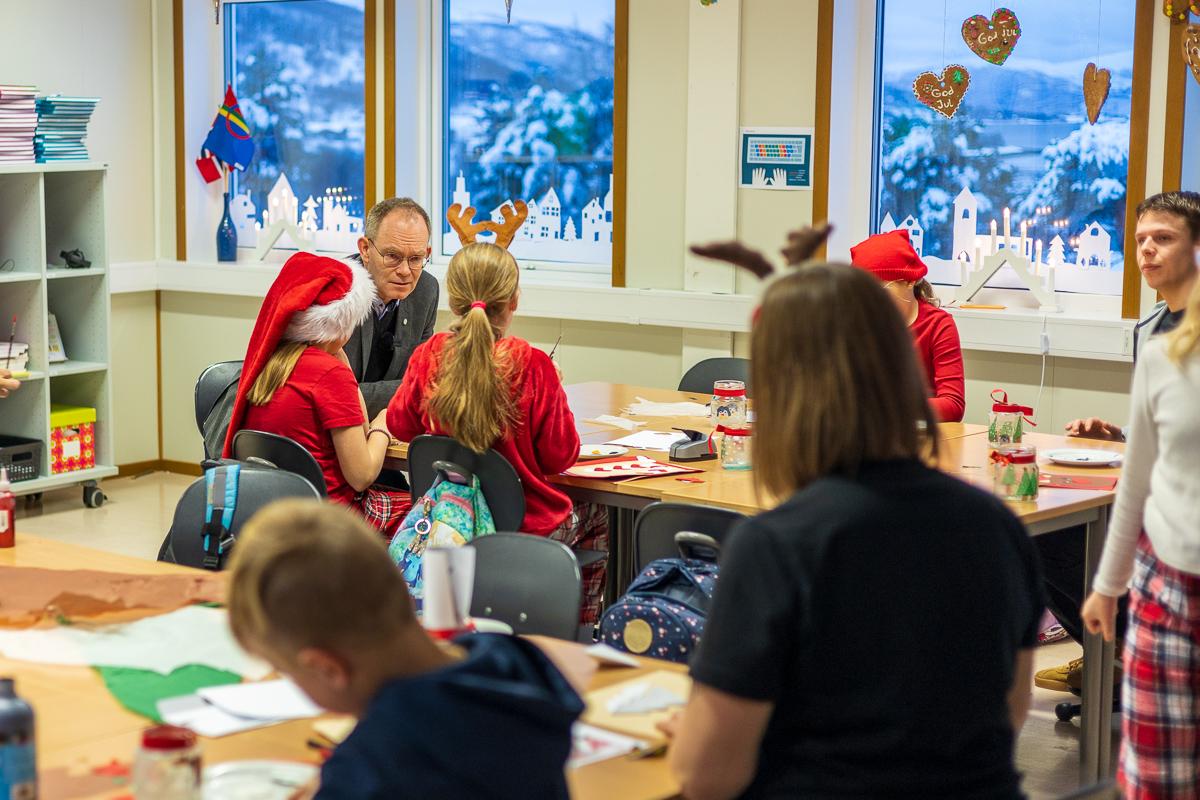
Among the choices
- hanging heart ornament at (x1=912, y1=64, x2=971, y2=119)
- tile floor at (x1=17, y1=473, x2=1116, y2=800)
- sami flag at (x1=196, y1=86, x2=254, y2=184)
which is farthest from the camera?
sami flag at (x1=196, y1=86, x2=254, y2=184)

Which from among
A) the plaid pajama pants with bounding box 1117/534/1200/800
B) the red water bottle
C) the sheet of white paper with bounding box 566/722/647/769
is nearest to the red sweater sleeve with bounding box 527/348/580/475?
the red water bottle

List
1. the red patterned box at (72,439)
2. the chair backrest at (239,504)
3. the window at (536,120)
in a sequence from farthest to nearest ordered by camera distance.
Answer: the red patterned box at (72,439) → the window at (536,120) → the chair backrest at (239,504)

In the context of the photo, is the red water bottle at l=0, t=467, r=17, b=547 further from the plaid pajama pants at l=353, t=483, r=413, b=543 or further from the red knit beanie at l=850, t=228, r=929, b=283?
the red knit beanie at l=850, t=228, r=929, b=283

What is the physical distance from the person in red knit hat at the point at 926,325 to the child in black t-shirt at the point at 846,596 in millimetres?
3139

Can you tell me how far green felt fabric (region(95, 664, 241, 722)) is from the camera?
7.32 feet

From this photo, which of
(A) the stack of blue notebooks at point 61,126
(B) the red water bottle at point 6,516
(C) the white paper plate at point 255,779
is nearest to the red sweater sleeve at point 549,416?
(B) the red water bottle at point 6,516

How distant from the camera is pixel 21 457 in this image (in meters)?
6.63

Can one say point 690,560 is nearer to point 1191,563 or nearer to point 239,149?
point 1191,563

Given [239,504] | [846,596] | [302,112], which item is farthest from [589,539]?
[302,112]

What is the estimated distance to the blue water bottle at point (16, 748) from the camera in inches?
69.3

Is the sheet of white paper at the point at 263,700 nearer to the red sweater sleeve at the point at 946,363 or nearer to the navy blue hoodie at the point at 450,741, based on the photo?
the navy blue hoodie at the point at 450,741

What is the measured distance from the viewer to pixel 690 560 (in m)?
3.11

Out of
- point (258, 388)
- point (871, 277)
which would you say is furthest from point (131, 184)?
point (871, 277)

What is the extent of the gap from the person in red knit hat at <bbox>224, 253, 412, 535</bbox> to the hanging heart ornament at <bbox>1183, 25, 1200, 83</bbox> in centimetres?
283
